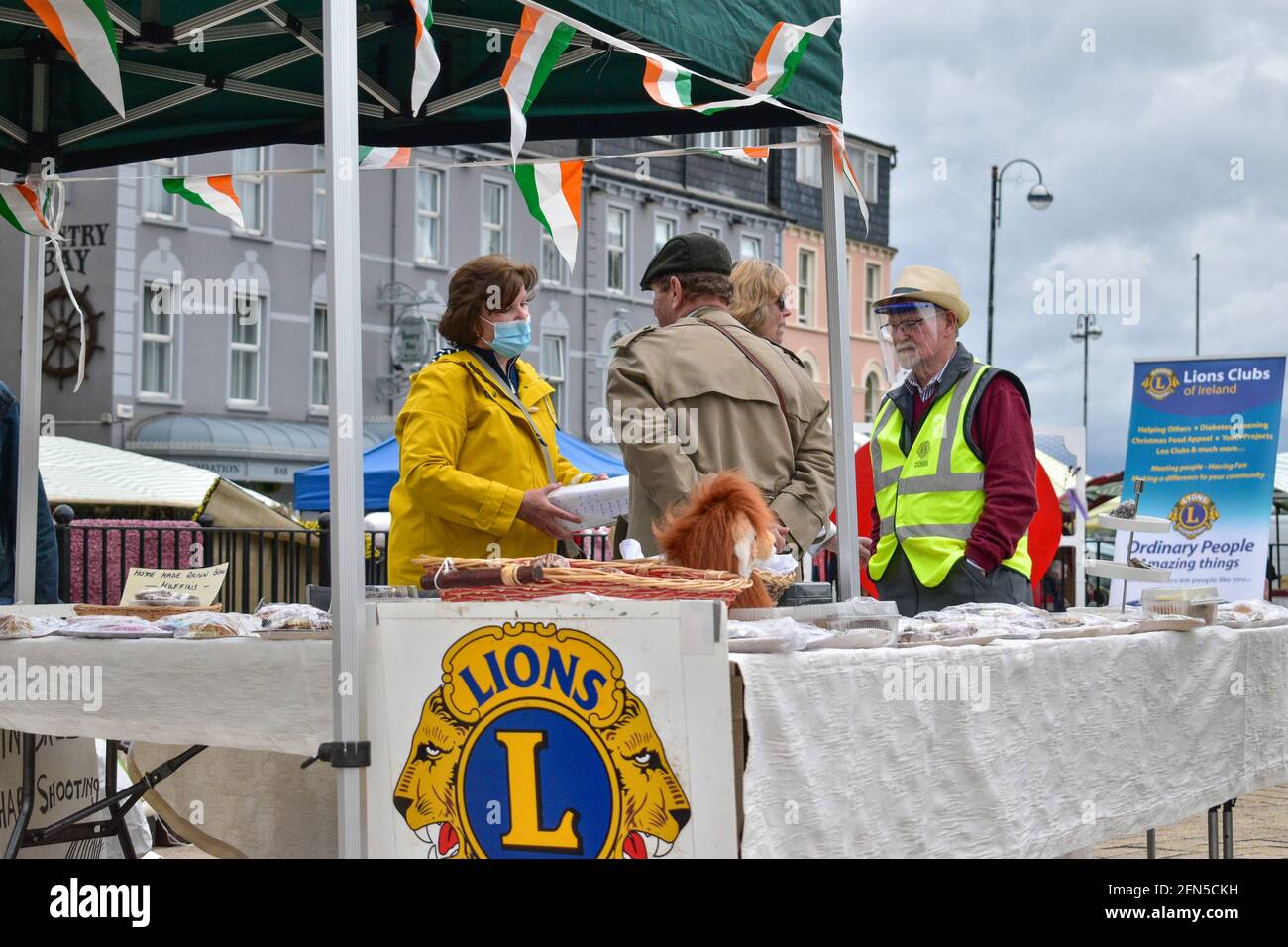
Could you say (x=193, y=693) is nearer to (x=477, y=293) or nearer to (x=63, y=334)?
(x=477, y=293)

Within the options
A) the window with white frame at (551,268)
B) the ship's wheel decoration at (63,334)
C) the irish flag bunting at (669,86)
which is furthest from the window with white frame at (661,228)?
the irish flag bunting at (669,86)

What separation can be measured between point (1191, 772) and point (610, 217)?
33.3 m

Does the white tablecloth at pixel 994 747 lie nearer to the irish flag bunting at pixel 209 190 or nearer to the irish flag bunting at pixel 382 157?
the irish flag bunting at pixel 382 157

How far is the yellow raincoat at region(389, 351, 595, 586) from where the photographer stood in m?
4.22

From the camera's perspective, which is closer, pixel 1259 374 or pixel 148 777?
pixel 148 777

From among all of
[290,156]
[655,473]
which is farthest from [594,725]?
[290,156]

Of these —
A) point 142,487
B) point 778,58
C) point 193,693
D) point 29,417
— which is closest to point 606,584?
point 193,693

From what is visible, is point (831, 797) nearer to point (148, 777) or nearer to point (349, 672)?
point (349, 672)

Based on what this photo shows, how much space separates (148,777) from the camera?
395 cm

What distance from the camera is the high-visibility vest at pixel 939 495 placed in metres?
4.77

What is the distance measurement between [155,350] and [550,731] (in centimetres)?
2743

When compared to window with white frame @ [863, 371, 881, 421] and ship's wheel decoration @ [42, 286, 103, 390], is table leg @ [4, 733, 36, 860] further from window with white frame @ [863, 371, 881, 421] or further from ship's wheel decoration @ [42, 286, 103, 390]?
window with white frame @ [863, 371, 881, 421]

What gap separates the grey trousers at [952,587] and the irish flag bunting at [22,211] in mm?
2814

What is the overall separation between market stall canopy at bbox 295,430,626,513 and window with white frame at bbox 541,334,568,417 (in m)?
20.8
